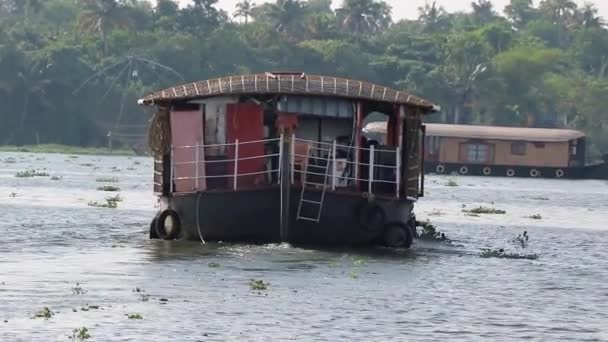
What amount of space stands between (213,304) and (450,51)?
5198 inches

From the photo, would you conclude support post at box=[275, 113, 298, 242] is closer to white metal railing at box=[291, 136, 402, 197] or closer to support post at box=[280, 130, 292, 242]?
support post at box=[280, 130, 292, 242]

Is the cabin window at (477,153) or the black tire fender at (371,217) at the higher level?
the cabin window at (477,153)

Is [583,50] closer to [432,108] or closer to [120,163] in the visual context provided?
[120,163]

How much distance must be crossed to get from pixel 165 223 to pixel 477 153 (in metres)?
73.2

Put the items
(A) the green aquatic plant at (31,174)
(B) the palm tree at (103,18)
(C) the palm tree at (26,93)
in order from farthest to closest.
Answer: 1. (B) the palm tree at (103,18)
2. (C) the palm tree at (26,93)
3. (A) the green aquatic plant at (31,174)

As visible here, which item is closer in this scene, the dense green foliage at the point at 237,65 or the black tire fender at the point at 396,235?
the black tire fender at the point at 396,235

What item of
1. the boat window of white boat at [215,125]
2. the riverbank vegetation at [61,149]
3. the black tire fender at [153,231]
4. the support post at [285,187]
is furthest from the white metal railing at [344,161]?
the riverbank vegetation at [61,149]

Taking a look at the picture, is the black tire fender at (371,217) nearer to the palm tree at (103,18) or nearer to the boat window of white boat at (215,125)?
the boat window of white boat at (215,125)

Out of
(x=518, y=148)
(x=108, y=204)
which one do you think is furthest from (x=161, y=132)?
(x=518, y=148)

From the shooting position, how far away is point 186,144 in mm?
36375

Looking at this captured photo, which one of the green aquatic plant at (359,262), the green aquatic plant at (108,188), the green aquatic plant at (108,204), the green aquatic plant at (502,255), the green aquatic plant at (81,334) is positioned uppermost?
the green aquatic plant at (108,188)

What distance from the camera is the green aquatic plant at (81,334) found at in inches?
834

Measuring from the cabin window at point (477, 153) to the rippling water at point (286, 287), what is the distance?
60.9 meters

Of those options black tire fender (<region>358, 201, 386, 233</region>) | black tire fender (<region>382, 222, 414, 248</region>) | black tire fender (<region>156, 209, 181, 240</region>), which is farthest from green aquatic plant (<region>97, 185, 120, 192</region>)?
black tire fender (<region>358, 201, 386, 233</region>)
